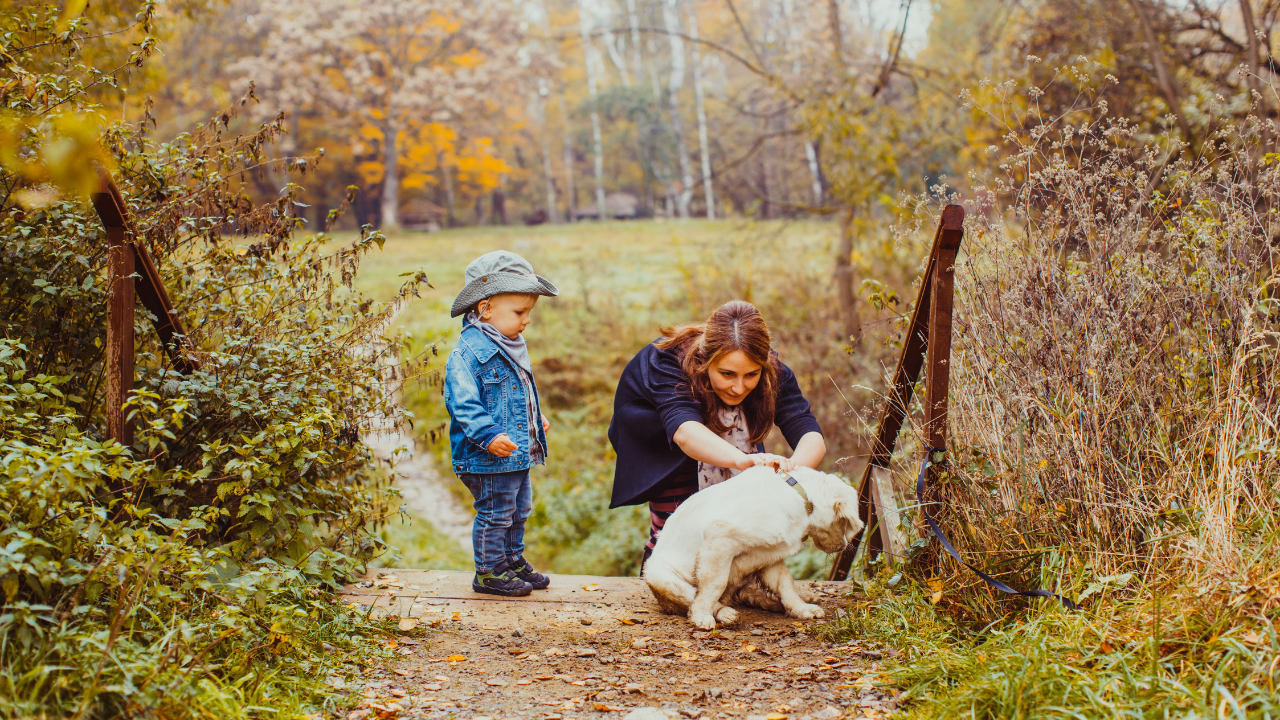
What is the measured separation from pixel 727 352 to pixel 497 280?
1238 millimetres

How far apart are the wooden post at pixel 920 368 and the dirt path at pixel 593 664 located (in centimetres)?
55

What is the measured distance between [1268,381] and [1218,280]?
1.66 feet

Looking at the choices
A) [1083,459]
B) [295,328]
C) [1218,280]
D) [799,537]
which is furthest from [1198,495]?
[295,328]

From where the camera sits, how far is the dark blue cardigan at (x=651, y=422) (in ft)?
13.5

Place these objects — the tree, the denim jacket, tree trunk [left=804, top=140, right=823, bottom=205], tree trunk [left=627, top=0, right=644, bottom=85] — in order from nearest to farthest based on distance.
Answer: the denim jacket < tree trunk [left=804, top=140, right=823, bottom=205] < the tree < tree trunk [left=627, top=0, right=644, bottom=85]

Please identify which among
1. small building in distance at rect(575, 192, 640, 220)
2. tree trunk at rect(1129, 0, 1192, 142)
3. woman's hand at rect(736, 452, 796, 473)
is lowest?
woman's hand at rect(736, 452, 796, 473)

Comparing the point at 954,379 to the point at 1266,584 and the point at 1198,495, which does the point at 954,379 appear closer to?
the point at 1198,495

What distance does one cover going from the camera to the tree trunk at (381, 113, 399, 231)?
29.4 metres

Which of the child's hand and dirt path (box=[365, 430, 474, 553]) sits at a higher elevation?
the child's hand

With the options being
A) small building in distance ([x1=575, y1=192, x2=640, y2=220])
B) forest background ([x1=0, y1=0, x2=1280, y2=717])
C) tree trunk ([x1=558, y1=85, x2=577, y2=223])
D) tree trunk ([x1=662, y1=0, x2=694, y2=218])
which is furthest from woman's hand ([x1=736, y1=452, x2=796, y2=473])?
tree trunk ([x1=558, y1=85, x2=577, y2=223])

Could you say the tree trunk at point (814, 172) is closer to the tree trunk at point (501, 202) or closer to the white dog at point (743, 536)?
the white dog at point (743, 536)

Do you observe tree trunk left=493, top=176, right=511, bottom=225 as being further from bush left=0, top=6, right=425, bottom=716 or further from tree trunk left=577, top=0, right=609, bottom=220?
bush left=0, top=6, right=425, bottom=716

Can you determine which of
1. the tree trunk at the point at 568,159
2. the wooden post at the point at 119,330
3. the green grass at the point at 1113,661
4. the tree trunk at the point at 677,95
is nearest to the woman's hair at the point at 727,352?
the green grass at the point at 1113,661

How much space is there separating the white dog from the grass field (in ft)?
3.42
